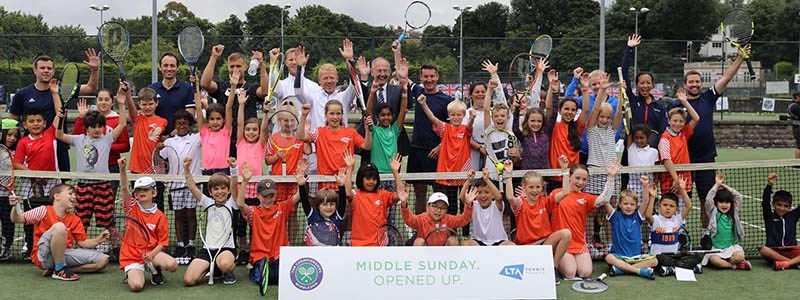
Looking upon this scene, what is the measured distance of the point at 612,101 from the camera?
7.44 metres

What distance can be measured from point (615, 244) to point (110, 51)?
16.5 ft

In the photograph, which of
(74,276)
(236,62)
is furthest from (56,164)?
(236,62)

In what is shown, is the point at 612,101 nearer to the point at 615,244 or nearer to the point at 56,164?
the point at 615,244

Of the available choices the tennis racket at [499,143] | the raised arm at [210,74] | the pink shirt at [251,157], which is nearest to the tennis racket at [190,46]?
the raised arm at [210,74]

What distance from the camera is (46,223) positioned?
5801 millimetres

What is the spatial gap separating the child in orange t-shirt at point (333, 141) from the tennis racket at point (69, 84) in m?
2.27

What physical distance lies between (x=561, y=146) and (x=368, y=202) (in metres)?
1.74

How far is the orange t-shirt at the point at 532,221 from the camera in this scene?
19.1 ft

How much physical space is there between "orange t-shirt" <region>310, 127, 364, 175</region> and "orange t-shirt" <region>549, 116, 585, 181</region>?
1.60 metres

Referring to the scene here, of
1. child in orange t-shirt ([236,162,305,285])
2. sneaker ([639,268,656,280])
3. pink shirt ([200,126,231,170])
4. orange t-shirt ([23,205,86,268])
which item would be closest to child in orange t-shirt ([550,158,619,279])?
sneaker ([639,268,656,280])

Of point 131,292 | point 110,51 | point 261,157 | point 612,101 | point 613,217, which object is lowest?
point 131,292

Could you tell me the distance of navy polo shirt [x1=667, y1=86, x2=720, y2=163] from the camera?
6695 mm

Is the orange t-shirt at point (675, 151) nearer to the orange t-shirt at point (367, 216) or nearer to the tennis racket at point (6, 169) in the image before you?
the orange t-shirt at point (367, 216)

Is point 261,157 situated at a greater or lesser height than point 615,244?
greater
